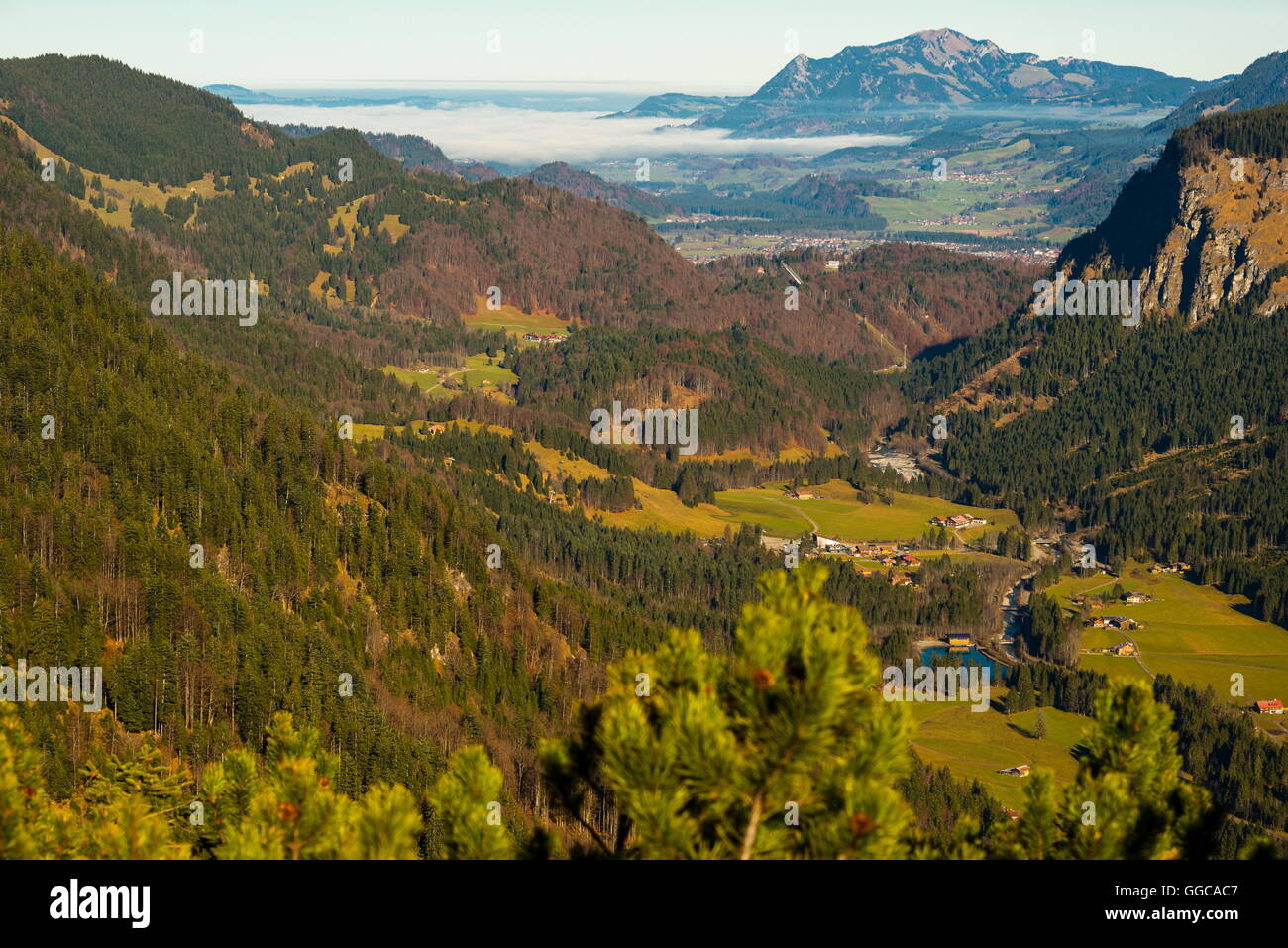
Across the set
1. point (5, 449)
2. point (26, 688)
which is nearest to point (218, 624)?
point (26, 688)

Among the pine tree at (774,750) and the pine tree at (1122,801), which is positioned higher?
the pine tree at (774,750)

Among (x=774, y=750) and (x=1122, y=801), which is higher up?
(x=774, y=750)

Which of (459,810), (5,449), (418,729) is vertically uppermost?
(459,810)

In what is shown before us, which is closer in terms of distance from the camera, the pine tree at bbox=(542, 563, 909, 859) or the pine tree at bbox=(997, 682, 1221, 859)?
the pine tree at bbox=(542, 563, 909, 859)

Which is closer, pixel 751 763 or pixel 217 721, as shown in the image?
pixel 751 763

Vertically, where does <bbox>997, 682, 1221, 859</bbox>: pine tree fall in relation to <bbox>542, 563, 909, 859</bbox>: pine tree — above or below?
below

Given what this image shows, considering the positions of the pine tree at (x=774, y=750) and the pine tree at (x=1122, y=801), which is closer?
the pine tree at (x=774, y=750)

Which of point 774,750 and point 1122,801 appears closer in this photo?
point 774,750

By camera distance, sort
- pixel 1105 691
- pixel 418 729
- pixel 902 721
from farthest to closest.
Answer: pixel 418 729
pixel 1105 691
pixel 902 721
